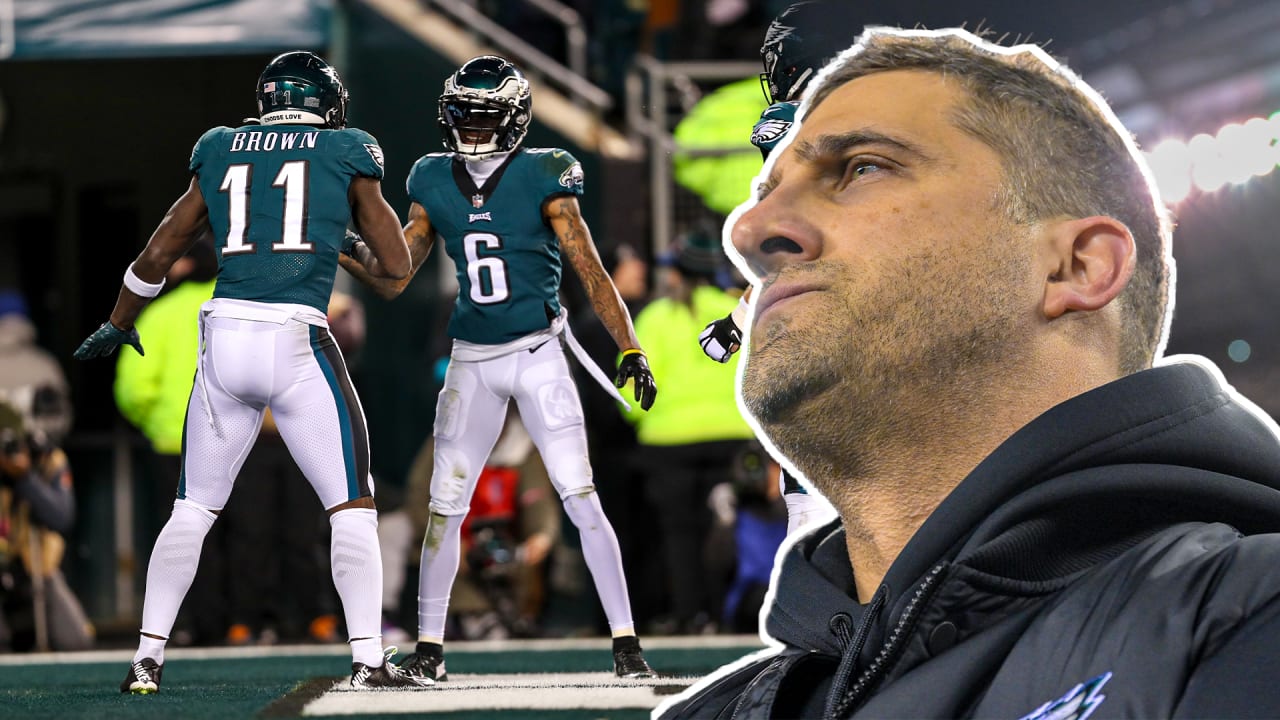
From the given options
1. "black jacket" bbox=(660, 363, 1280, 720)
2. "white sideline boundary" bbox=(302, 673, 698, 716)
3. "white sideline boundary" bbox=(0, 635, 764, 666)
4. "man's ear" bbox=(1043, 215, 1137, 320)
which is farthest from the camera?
"white sideline boundary" bbox=(0, 635, 764, 666)

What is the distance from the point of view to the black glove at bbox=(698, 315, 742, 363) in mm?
2400

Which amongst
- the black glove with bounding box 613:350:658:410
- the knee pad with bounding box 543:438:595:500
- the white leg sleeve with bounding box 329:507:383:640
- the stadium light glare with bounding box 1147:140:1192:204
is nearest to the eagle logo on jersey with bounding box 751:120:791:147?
the black glove with bounding box 613:350:658:410

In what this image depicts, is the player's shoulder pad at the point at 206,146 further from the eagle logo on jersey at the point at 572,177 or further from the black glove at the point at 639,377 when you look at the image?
the black glove at the point at 639,377

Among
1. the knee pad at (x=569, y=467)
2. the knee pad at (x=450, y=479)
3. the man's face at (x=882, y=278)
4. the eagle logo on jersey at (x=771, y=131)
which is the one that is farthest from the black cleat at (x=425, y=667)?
the man's face at (x=882, y=278)

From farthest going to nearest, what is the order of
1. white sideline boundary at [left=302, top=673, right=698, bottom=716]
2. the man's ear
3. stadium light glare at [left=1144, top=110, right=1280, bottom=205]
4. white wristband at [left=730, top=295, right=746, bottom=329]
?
Result: stadium light glare at [left=1144, top=110, right=1280, bottom=205], white wristband at [left=730, top=295, right=746, bottom=329], white sideline boundary at [left=302, top=673, right=698, bottom=716], the man's ear

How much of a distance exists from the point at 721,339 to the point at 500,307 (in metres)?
0.36

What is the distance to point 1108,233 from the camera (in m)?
1.33

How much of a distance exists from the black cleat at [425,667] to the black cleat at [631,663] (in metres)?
0.29

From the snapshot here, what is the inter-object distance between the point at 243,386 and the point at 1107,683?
1510 millimetres

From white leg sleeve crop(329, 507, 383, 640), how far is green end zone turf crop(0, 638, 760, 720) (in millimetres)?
98

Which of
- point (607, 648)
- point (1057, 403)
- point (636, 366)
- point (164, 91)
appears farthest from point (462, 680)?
point (1057, 403)

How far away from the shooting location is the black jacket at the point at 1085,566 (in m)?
1.12

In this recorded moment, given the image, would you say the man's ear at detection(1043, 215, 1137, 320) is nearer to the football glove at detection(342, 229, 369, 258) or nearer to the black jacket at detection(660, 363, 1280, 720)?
the black jacket at detection(660, 363, 1280, 720)

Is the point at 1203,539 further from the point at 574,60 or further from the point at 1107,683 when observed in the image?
the point at 574,60
